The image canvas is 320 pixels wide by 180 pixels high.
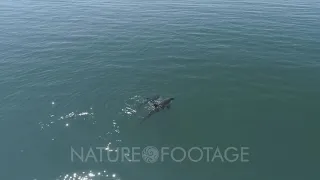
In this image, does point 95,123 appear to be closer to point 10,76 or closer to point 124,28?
point 10,76

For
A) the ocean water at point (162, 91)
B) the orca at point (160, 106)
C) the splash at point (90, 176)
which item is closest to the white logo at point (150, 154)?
the ocean water at point (162, 91)

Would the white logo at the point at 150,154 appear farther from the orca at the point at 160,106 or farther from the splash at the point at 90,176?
the orca at the point at 160,106

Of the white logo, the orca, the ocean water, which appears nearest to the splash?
the ocean water

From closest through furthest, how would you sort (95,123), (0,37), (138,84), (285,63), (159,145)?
(159,145), (95,123), (138,84), (285,63), (0,37)

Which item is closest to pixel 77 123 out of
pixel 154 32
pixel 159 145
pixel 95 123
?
pixel 95 123

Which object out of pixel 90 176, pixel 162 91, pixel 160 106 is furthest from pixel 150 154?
pixel 162 91

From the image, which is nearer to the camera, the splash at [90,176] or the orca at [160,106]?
the splash at [90,176]

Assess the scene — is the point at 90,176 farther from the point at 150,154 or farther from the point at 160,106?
the point at 160,106
